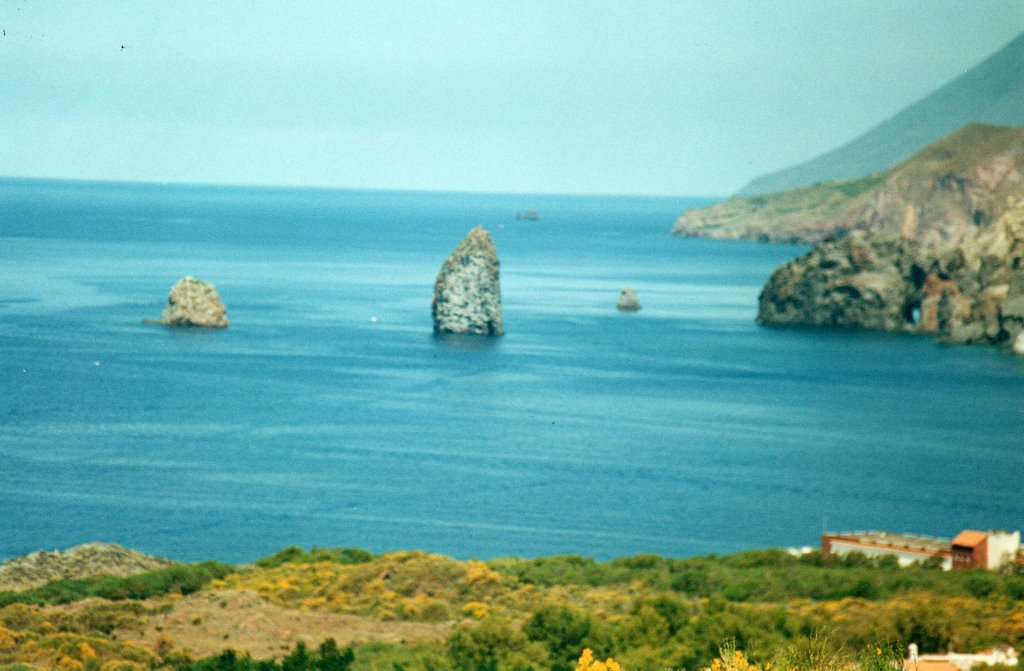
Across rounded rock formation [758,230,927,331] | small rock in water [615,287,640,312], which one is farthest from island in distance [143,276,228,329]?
rounded rock formation [758,230,927,331]

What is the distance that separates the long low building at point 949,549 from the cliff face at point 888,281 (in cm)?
7513

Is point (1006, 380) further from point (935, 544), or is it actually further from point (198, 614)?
point (198, 614)

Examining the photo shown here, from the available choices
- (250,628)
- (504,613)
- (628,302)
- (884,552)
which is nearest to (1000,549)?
(884,552)

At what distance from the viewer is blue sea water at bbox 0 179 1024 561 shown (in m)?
58.5

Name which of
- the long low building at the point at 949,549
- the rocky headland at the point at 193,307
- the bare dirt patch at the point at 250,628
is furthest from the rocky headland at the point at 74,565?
the rocky headland at the point at 193,307

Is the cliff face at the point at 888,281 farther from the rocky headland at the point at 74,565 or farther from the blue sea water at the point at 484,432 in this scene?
the rocky headland at the point at 74,565

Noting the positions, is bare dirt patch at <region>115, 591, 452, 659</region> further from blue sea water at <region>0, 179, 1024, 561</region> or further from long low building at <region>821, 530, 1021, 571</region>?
blue sea water at <region>0, 179, 1024, 561</region>

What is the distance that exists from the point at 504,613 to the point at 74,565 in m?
14.6

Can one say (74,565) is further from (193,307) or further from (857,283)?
(857,283)

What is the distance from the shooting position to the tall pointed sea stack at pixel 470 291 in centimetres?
11069

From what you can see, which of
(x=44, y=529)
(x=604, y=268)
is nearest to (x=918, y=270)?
(x=604, y=268)

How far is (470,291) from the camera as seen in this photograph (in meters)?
113

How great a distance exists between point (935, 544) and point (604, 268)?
145 m

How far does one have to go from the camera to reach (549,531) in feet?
189
